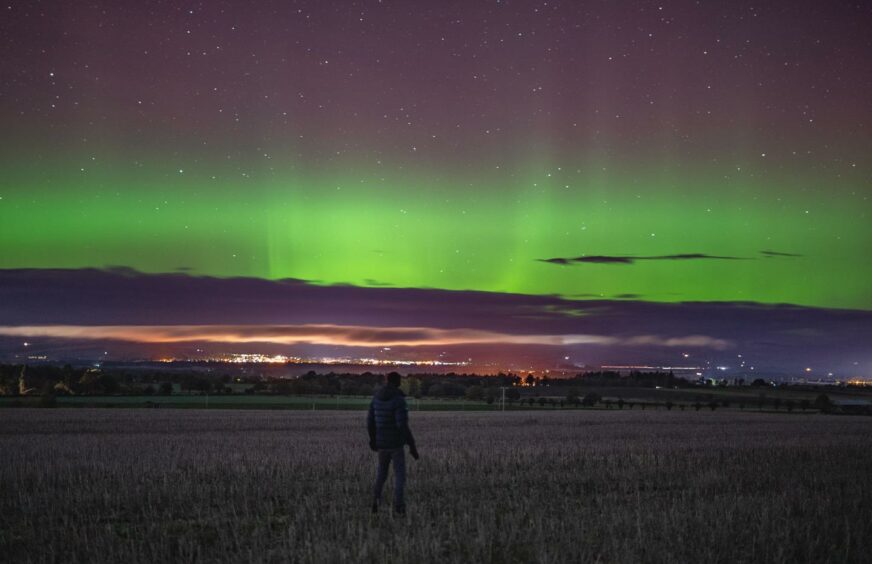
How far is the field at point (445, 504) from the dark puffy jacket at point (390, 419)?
1.36 metres

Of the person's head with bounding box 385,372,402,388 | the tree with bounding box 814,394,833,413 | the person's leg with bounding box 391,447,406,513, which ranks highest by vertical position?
the person's head with bounding box 385,372,402,388

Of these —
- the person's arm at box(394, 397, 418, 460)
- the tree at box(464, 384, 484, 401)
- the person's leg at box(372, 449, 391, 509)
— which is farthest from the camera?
the tree at box(464, 384, 484, 401)

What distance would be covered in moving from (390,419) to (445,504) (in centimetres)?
267

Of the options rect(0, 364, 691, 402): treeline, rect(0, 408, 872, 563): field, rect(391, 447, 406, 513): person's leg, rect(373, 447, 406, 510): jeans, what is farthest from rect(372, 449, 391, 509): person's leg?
rect(0, 364, 691, 402): treeline

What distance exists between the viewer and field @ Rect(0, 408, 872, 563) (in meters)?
12.2

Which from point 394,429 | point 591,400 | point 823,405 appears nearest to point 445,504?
point 394,429

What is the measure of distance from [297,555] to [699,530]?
21.1 ft

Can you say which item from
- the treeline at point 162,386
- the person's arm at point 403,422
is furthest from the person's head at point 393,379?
the treeline at point 162,386

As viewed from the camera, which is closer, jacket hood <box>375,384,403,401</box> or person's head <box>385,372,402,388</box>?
person's head <box>385,372,402,388</box>

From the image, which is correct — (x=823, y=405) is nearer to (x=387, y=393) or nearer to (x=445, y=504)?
(x=445, y=504)

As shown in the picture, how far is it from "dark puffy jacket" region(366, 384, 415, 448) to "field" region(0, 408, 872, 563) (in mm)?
1364

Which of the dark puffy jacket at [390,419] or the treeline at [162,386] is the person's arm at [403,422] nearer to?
the dark puffy jacket at [390,419]

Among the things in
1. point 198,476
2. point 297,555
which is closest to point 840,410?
point 198,476

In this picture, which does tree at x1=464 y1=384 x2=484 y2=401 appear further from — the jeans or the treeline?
the jeans
